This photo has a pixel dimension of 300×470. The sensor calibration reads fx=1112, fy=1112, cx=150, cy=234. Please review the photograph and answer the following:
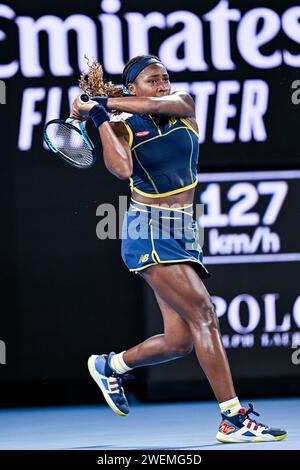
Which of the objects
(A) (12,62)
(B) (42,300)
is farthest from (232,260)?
(A) (12,62)

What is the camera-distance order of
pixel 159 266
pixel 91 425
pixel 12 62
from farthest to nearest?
pixel 12 62, pixel 91 425, pixel 159 266

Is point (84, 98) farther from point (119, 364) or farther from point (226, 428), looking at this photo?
point (226, 428)

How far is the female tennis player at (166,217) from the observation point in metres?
5.06

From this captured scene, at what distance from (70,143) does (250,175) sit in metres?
2.00

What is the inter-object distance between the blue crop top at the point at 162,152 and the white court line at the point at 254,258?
1.75 m

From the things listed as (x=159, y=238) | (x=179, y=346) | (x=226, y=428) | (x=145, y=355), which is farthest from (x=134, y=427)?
(x=159, y=238)

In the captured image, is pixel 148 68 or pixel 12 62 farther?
pixel 12 62

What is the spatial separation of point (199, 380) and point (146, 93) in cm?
240

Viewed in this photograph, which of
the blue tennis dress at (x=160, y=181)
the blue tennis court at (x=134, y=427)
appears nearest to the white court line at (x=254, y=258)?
the blue tennis court at (x=134, y=427)

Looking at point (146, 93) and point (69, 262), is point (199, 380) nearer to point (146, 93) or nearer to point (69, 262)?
point (69, 262)

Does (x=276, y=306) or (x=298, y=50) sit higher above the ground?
(x=298, y=50)

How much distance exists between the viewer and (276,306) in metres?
7.02

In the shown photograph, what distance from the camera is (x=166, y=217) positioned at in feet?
17.2

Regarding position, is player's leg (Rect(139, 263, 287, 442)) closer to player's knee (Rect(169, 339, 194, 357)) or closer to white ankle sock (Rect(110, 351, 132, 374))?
player's knee (Rect(169, 339, 194, 357))
